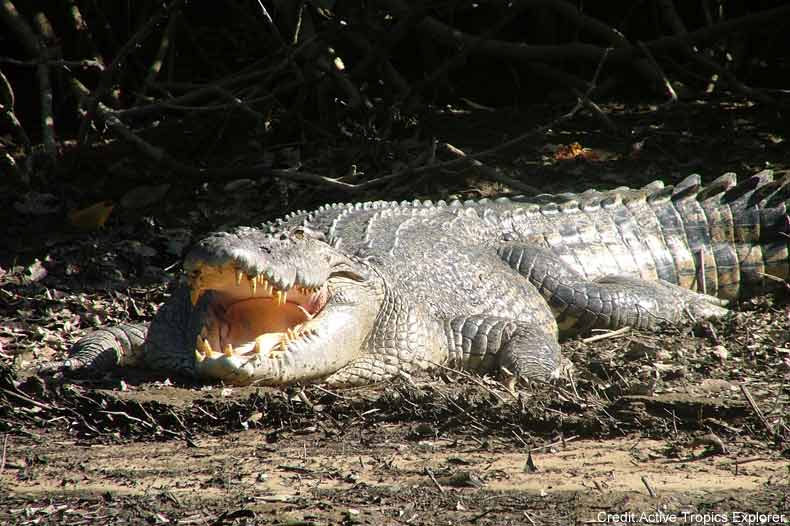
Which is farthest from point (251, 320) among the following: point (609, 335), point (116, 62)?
point (116, 62)

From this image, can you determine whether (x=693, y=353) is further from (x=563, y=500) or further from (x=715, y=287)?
(x=563, y=500)

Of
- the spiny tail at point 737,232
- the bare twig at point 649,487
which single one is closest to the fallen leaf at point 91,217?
the spiny tail at point 737,232

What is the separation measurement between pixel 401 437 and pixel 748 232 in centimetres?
338

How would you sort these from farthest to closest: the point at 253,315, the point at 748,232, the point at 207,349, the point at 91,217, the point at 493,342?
the point at 91,217
the point at 748,232
the point at 493,342
the point at 253,315
the point at 207,349

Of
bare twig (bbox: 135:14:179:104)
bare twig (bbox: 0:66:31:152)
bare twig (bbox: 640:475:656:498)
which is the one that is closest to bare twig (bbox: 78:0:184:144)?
bare twig (bbox: 135:14:179:104)

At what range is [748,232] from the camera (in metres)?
6.20

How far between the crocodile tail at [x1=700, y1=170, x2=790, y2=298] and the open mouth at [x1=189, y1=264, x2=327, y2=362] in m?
2.85

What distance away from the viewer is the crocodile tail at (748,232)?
A: 6121 millimetres

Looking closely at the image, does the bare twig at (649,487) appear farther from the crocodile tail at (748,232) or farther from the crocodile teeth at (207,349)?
the crocodile tail at (748,232)

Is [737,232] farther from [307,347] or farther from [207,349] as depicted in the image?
[207,349]

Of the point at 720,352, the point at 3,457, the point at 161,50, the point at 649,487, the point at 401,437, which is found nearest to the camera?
the point at 649,487

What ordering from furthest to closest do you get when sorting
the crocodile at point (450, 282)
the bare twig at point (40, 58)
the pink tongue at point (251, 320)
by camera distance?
1. the bare twig at point (40, 58)
2. the pink tongue at point (251, 320)
3. the crocodile at point (450, 282)

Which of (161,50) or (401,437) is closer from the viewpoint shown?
(401,437)

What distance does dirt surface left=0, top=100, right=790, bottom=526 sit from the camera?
3051mm
